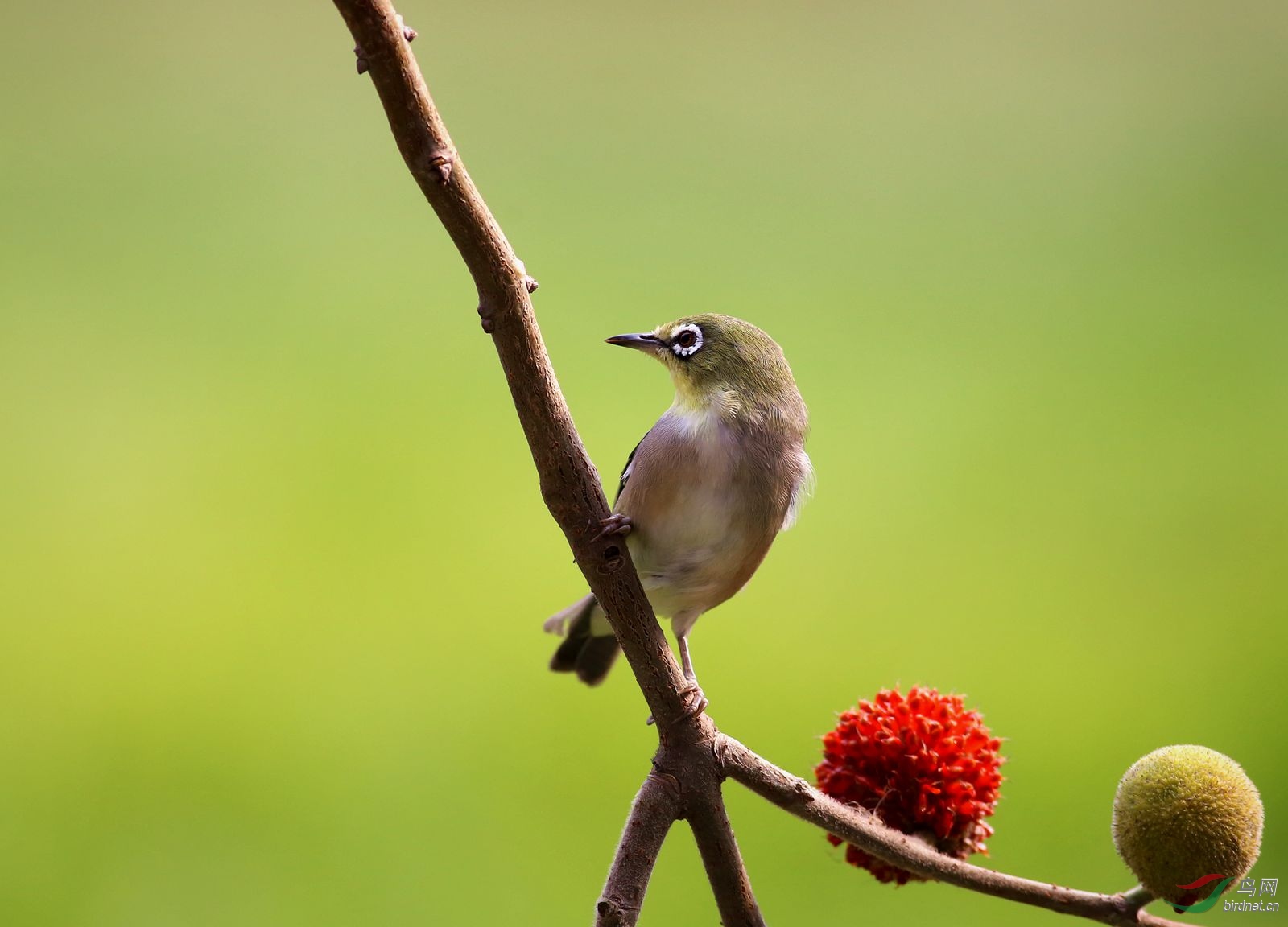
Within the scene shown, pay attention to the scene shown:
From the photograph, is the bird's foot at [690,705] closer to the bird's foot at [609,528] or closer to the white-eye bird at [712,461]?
the bird's foot at [609,528]

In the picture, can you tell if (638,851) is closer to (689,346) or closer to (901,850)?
(901,850)

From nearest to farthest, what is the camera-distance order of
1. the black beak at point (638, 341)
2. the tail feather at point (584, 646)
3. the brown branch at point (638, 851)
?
the brown branch at point (638, 851)
the black beak at point (638, 341)
the tail feather at point (584, 646)

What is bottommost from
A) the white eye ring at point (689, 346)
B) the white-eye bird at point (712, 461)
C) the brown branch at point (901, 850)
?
the brown branch at point (901, 850)

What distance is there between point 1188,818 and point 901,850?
8.3 inches

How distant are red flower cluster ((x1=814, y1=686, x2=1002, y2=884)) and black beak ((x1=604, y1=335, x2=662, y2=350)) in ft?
1.40

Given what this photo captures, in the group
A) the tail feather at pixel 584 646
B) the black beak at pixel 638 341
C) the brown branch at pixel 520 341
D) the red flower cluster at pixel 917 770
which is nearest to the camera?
the brown branch at pixel 520 341

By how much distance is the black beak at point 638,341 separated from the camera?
1099mm

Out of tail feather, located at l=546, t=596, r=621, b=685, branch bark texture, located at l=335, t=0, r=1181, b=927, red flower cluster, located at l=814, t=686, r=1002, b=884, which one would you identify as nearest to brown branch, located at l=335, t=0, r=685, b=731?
branch bark texture, located at l=335, t=0, r=1181, b=927

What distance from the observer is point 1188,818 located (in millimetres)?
791

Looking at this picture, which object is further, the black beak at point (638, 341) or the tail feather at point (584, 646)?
the tail feather at point (584, 646)

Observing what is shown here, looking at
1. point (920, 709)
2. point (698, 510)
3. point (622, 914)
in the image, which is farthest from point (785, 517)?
point (622, 914)

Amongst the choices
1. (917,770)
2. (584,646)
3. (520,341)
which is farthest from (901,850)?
(584,646)

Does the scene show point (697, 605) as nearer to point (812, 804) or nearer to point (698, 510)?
point (698, 510)

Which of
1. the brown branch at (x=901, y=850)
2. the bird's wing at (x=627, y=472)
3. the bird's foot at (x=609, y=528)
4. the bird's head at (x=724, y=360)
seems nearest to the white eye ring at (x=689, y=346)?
the bird's head at (x=724, y=360)
